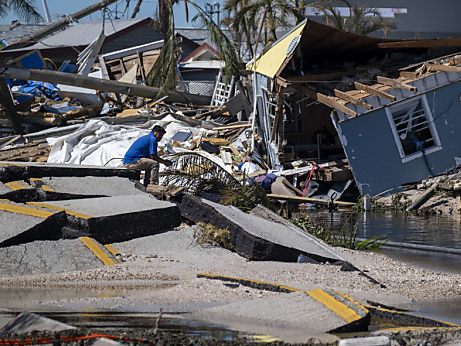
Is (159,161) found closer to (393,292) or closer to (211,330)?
(393,292)

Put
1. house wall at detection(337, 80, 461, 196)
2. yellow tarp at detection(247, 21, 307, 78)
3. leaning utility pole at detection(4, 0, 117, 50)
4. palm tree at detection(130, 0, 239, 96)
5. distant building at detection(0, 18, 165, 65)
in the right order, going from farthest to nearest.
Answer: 1. distant building at detection(0, 18, 165, 65)
2. leaning utility pole at detection(4, 0, 117, 50)
3. palm tree at detection(130, 0, 239, 96)
4. yellow tarp at detection(247, 21, 307, 78)
5. house wall at detection(337, 80, 461, 196)

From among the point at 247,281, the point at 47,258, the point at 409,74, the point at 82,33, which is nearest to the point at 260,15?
the point at 409,74

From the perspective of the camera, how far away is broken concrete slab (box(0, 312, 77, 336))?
6.32 meters

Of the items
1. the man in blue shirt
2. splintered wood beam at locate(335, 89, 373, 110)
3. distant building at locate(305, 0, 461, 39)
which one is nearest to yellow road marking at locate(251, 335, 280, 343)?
the man in blue shirt

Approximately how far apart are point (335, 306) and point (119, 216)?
4558 mm

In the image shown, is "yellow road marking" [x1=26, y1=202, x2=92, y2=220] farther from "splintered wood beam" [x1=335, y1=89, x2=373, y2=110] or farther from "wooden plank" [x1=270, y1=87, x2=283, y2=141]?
"wooden plank" [x1=270, y1=87, x2=283, y2=141]

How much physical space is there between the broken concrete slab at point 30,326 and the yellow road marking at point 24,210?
4.41 m

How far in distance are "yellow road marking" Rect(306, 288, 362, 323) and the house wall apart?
600 inches

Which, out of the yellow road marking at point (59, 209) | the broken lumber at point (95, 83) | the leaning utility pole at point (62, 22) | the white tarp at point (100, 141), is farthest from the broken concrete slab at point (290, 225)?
the leaning utility pole at point (62, 22)

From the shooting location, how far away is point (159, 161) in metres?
17.0

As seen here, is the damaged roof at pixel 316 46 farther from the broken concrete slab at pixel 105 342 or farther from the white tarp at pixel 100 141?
the broken concrete slab at pixel 105 342

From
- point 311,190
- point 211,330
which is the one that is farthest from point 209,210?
point 311,190

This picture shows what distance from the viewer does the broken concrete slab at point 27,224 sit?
10.4 metres

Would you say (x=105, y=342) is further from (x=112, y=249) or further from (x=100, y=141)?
(x=100, y=141)
